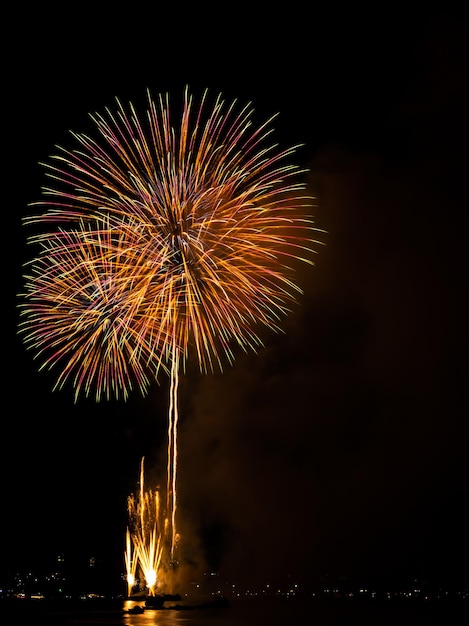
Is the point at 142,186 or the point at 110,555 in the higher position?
the point at 142,186

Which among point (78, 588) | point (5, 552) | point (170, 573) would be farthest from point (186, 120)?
point (78, 588)

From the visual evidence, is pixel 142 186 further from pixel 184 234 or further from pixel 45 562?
pixel 45 562

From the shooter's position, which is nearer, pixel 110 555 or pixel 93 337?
pixel 93 337

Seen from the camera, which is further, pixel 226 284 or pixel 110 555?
pixel 110 555

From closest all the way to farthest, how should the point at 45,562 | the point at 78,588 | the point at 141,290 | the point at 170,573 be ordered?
the point at 141,290 → the point at 170,573 → the point at 45,562 → the point at 78,588

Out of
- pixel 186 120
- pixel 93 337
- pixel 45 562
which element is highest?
pixel 186 120

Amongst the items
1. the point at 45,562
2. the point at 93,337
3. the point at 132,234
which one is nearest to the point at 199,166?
the point at 132,234

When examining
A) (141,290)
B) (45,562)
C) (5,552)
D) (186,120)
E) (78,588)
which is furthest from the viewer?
(78,588)

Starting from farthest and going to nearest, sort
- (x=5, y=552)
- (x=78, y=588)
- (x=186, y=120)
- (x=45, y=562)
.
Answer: (x=78, y=588) → (x=45, y=562) → (x=5, y=552) → (x=186, y=120)

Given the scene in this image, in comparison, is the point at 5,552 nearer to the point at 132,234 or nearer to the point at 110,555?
the point at 110,555
